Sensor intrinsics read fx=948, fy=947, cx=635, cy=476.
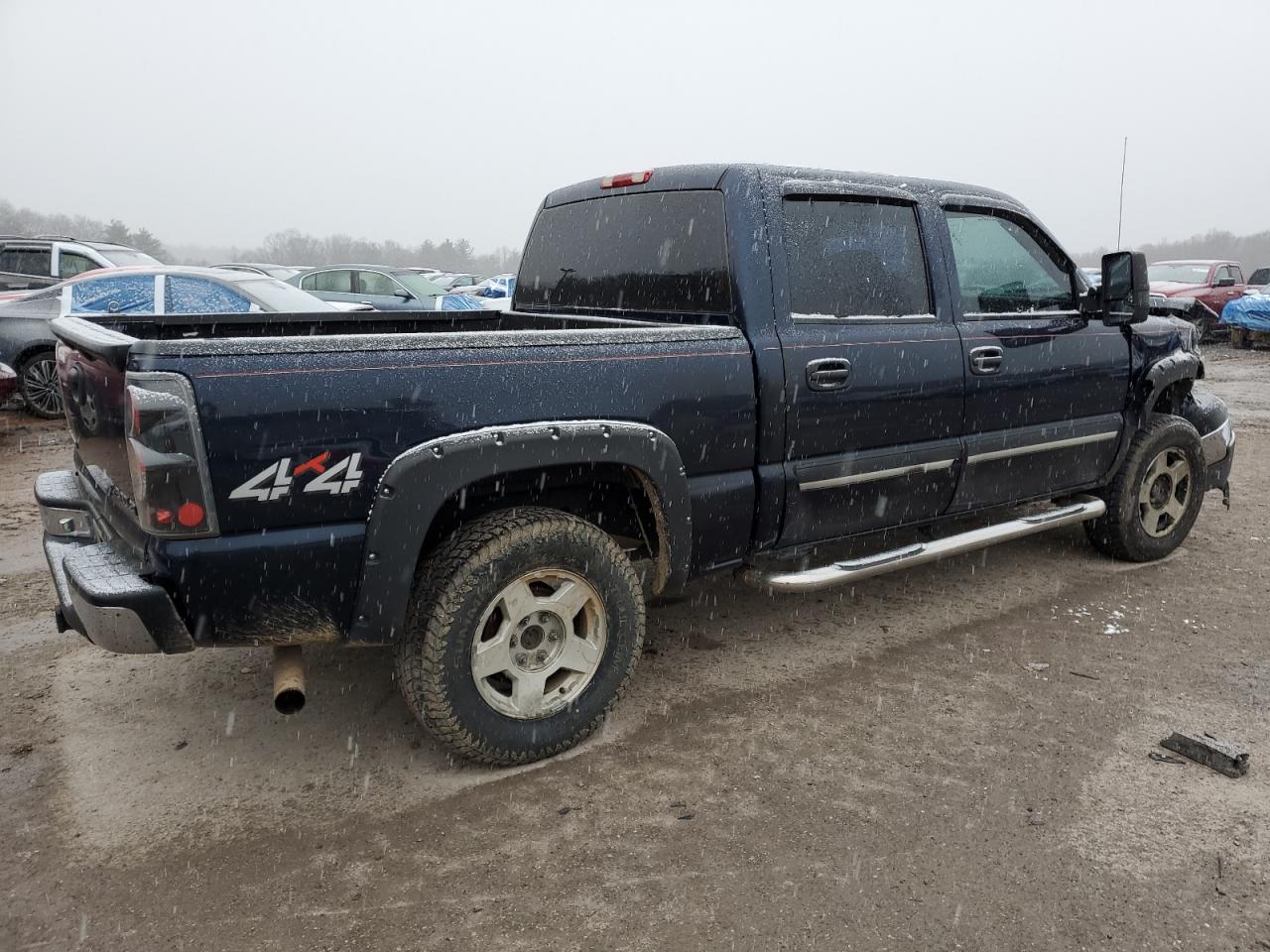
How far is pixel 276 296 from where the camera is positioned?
28.3ft

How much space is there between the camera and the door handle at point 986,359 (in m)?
4.04

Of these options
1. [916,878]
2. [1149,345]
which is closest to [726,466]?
[916,878]

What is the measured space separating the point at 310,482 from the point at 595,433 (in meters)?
0.88

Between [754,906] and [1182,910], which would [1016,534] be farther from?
[754,906]

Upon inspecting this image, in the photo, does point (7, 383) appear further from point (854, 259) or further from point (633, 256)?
point (854, 259)

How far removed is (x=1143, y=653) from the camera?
4.11 meters

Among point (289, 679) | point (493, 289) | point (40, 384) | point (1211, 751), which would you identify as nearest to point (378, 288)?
point (40, 384)

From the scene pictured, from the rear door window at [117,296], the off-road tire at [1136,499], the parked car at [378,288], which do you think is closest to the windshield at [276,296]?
the rear door window at [117,296]

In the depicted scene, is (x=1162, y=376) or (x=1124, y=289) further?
(x=1162, y=376)

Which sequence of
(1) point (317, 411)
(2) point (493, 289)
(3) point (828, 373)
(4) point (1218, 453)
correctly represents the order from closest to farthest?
(1) point (317, 411) → (3) point (828, 373) → (4) point (1218, 453) → (2) point (493, 289)

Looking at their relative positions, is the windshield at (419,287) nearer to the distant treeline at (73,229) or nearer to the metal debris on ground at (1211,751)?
the metal debris on ground at (1211,751)

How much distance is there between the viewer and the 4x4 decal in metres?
2.53

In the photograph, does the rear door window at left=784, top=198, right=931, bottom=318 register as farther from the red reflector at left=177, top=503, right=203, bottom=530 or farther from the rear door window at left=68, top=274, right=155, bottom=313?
the rear door window at left=68, top=274, right=155, bottom=313

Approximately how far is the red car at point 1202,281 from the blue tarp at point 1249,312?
0.38 metres
